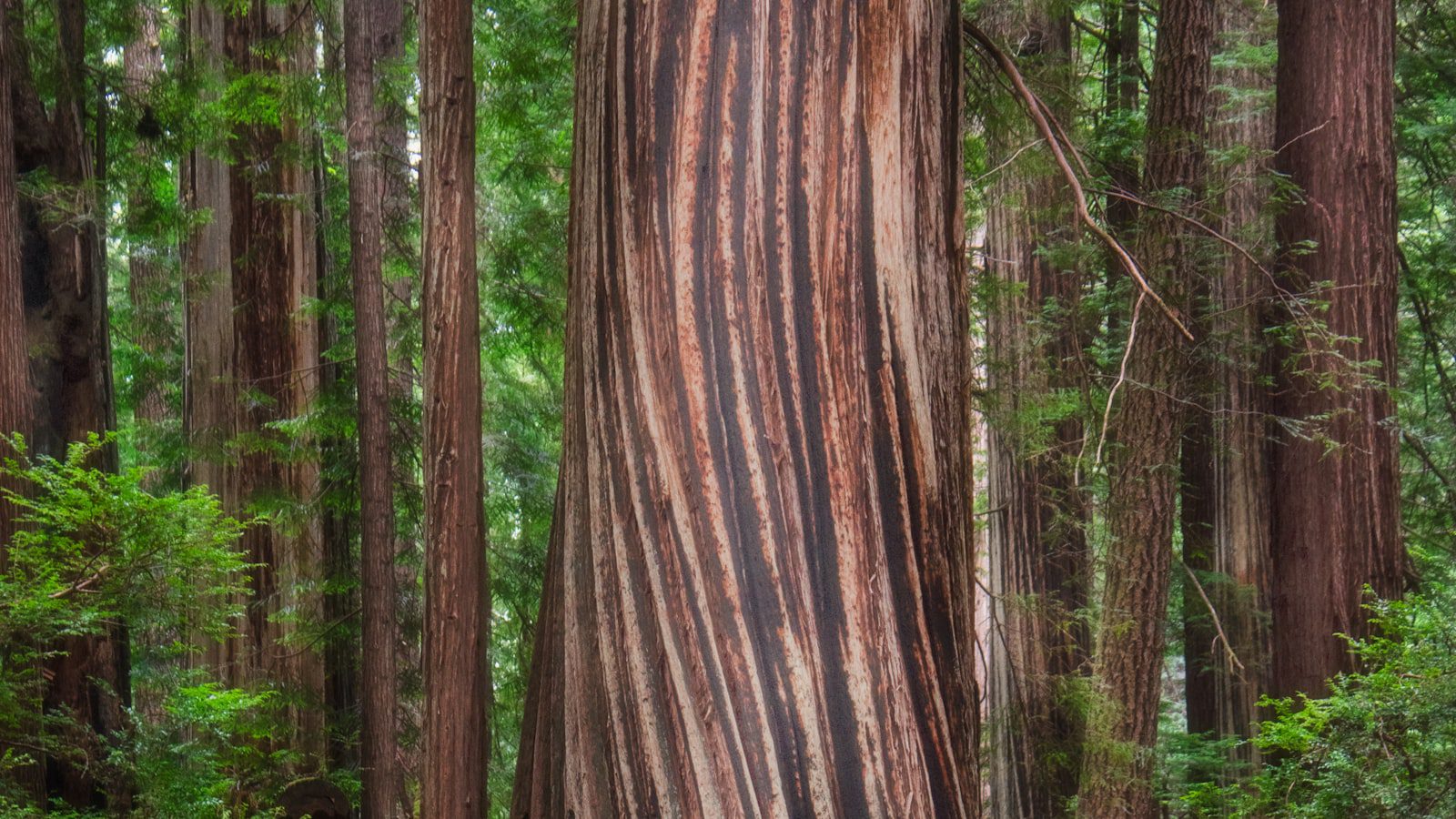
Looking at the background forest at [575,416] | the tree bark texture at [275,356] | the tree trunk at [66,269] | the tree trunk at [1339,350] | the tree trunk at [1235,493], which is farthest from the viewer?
the tree bark texture at [275,356]

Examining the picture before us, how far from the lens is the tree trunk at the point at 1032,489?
25.6 feet

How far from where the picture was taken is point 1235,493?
10.2m

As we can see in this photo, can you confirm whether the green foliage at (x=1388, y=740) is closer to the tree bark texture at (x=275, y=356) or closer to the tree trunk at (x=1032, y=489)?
the tree trunk at (x=1032, y=489)

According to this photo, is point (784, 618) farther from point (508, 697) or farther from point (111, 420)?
point (508, 697)

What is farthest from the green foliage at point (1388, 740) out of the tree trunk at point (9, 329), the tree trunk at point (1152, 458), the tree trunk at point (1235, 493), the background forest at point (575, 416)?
the tree trunk at point (9, 329)

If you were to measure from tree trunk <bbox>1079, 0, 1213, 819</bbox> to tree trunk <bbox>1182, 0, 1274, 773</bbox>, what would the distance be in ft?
5.55

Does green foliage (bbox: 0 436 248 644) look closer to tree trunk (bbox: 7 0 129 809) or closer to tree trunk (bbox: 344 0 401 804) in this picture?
tree trunk (bbox: 7 0 129 809)

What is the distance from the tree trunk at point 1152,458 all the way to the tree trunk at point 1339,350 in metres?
0.94

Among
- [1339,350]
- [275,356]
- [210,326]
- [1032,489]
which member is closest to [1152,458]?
[1339,350]

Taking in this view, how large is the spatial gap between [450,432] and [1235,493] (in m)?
7.37

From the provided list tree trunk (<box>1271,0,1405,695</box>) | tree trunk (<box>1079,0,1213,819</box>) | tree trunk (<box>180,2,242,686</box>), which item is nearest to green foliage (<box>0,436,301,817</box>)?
tree trunk (<box>180,2,242,686</box>)

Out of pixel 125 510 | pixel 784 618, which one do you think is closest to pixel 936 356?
pixel 784 618

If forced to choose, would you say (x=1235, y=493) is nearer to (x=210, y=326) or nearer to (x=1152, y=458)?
(x=1152, y=458)

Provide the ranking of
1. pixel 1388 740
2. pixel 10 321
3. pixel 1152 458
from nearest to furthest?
pixel 1388 740
pixel 10 321
pixel 1152 458
